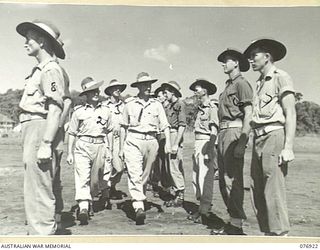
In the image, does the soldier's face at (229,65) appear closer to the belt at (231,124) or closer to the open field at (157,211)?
the belt at (231,124)

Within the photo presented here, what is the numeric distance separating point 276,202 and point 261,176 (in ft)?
0.57

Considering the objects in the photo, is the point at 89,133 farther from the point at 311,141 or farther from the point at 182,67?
the point at 311,141

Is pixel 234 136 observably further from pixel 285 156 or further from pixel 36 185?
pixel 36 185

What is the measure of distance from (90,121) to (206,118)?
2.31ft

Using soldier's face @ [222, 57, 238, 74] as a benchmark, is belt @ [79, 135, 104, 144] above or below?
below

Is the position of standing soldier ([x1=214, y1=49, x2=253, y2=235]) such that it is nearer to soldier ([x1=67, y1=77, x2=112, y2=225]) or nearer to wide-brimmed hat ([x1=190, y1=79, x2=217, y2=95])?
wide-brimmed hat ([x1=190, y1=79, x2=217, y2=95])

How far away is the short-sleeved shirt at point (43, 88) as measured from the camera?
2688 mm

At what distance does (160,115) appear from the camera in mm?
2979

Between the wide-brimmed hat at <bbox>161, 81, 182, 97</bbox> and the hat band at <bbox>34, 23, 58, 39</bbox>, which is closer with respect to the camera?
the hat band at <bbox>34, 23, 58, 39</bbox>

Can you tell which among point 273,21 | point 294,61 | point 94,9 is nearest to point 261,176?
point 294,61

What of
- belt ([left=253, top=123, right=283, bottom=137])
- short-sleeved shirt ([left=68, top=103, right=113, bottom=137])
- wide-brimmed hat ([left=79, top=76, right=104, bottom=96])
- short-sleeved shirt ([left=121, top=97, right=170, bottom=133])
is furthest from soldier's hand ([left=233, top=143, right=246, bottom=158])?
wide-brimmed hat ([left=79, top=76, right=104, bottom=96])

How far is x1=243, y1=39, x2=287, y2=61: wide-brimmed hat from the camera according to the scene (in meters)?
2.85

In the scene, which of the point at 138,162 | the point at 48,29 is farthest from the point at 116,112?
the point at 48,29

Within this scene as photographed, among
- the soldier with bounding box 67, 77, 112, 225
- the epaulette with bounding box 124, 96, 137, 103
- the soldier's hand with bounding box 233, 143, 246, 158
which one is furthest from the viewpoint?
the epaulette with bounding box 124, 96, 137, 103
